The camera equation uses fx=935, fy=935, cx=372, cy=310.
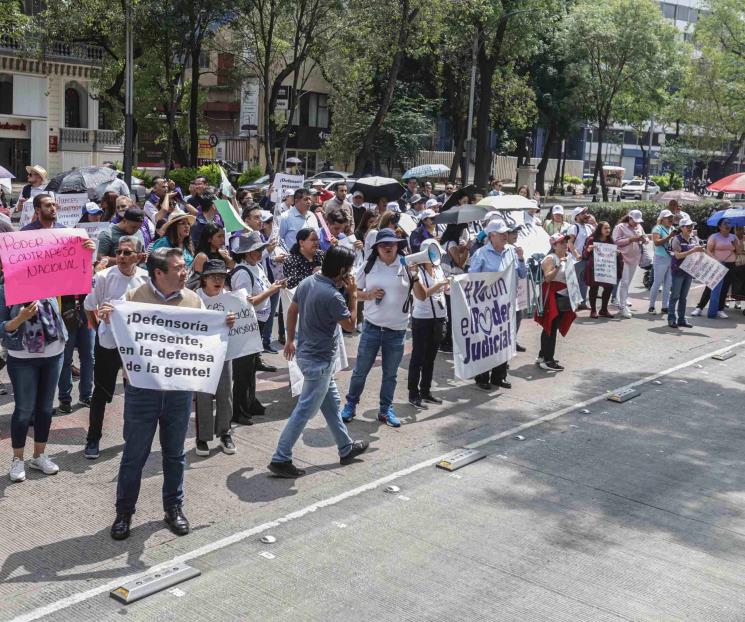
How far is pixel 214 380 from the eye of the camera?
19.7 feet

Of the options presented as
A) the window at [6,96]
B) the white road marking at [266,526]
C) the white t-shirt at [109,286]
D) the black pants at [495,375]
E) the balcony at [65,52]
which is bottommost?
the white road marking at [266,526]

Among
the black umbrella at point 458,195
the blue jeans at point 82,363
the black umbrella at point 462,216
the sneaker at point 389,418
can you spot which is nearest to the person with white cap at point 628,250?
the black umbrella at point 458,195

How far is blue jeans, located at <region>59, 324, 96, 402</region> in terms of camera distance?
8.47 m

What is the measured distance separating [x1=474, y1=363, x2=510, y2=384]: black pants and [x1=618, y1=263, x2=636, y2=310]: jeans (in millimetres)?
5775

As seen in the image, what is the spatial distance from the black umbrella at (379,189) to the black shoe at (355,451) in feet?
27.2

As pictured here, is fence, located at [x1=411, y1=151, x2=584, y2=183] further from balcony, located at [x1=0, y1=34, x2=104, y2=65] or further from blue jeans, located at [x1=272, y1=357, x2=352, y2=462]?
blue jeans, located at [x1=272, y1=357, x2=352, y2=462]

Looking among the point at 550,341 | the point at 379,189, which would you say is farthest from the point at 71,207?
the point at 550,341

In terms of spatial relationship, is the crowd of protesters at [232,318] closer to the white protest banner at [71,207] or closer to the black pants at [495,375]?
the black pants at [495,375]

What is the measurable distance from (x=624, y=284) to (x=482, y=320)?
22.0 ft

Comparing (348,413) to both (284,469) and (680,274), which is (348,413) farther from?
(680,274)

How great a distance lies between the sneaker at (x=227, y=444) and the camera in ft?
25.0

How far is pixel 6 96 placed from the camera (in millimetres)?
43188

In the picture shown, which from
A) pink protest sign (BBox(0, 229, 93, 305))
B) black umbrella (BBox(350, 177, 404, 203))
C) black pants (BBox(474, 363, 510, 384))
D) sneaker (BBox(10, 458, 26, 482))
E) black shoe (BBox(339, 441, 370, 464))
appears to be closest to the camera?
pink protest sign (BBox(0, 229, 93, 305))

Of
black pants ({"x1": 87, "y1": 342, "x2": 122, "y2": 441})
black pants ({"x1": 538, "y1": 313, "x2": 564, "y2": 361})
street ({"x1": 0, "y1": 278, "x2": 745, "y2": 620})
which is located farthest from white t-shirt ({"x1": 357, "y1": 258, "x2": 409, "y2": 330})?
black pants ({"x1": 538, "y1": 313, "x2": 564, "y2": 361})
